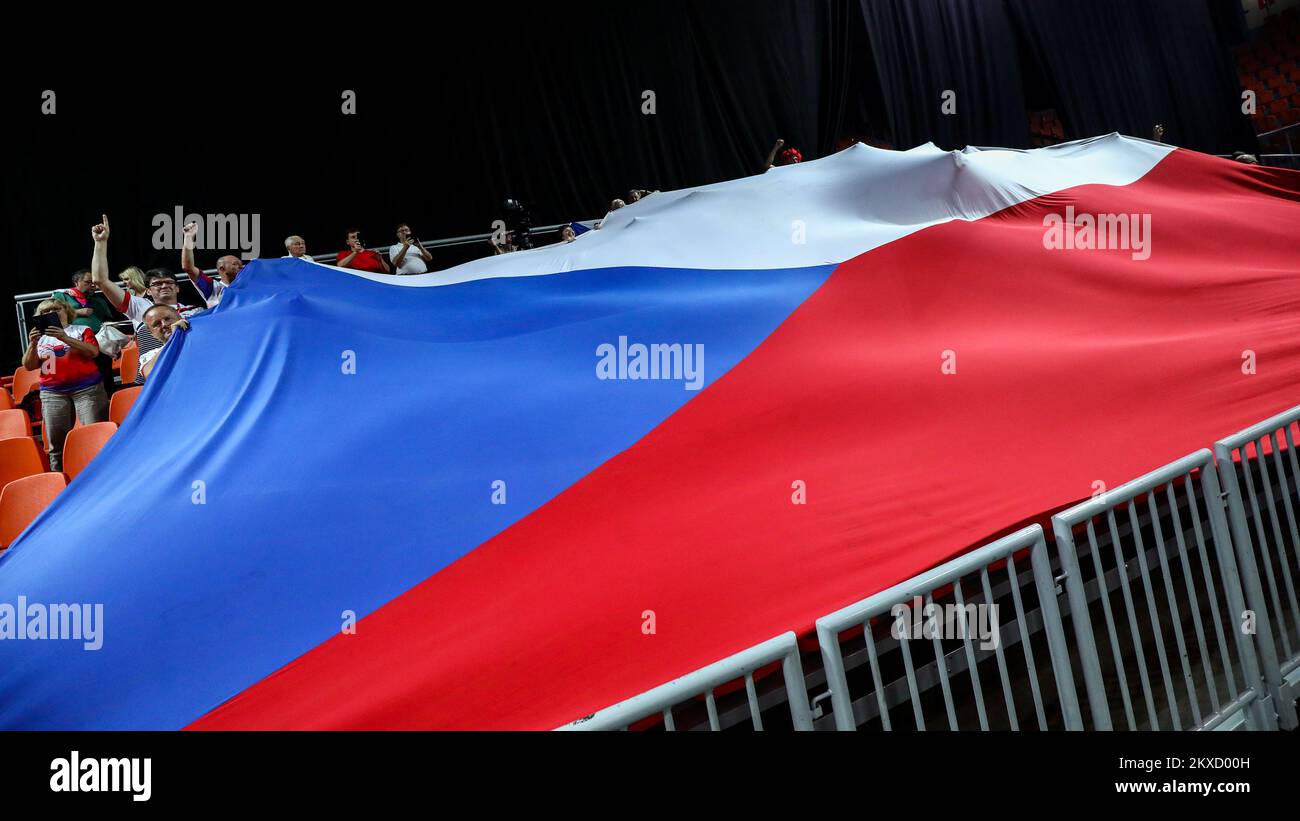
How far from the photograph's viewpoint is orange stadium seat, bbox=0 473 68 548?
3.93m

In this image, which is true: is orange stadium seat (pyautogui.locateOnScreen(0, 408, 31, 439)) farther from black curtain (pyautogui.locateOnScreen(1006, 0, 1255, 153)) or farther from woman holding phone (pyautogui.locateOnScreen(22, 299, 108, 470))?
black curtain (pyautogui.locateOnScreen(1006, 0, 1255, 153))

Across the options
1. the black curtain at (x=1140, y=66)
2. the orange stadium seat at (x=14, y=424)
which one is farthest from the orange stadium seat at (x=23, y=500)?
the black curtain at (x=1140, y=66)

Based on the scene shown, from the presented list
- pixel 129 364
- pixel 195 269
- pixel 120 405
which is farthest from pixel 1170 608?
pixel 129 364

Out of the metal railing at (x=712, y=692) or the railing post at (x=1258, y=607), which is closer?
the metal railing at (x=712, y=692)

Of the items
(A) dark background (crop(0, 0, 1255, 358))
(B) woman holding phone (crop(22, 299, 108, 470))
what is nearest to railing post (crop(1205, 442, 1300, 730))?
(B) woman holding phone (crop(22, 299, 108, 470))

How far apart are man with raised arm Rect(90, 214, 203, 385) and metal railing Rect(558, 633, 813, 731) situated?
4.09m

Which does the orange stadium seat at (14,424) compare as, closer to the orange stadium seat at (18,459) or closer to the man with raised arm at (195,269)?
the orange stadium seat at (18,459)

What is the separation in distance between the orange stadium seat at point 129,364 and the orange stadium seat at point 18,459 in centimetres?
140

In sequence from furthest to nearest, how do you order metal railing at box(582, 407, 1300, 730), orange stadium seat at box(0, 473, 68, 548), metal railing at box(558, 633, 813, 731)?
orange stadium seat at box(0, 473, 68, 548), metal railing at box(582, 407, 1300, 730), metal railing at box(558, 633, 813, 731)

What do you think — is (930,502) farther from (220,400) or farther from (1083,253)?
(220,400)

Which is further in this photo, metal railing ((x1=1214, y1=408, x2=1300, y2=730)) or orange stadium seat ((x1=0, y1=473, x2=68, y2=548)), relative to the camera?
orange stadium seat ((x1=0, y1=473, x2=68, y2=548))

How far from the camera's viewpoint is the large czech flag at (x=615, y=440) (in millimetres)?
2121

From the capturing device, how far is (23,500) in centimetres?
399
